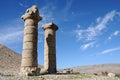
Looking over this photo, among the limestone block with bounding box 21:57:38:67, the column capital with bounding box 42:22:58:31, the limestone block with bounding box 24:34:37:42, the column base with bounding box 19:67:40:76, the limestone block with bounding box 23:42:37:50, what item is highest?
the column capital with bounding box 42:22:58:31

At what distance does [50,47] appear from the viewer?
26.8 metres

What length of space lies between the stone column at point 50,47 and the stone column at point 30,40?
419 centimetres

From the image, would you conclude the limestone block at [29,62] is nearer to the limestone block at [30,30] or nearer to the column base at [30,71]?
the column base at [30,71]

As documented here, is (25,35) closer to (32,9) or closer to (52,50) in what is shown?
(32,9)

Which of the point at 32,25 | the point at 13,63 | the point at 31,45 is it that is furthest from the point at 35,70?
the point at 13,63

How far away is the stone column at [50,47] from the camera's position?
2625cm

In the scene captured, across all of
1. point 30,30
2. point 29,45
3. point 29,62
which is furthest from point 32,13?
point 29,62

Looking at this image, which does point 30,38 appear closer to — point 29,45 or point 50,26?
point 29,45

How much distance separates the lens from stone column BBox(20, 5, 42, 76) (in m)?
21.5

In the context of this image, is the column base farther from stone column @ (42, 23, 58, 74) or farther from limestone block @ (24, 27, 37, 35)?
stone column @ (42, 23, 58, 74)

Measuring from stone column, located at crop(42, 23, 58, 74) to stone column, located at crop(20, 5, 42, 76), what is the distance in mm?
4190

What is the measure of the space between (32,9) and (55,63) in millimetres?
7853

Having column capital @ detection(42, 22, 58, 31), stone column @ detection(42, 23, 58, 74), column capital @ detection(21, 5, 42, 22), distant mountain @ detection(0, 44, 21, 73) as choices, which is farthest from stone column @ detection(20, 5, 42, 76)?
distant mountain @ detection(0, 44, 21, 73)

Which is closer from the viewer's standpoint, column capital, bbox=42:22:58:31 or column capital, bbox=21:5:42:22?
column capital, bbox=21:5:42:22
